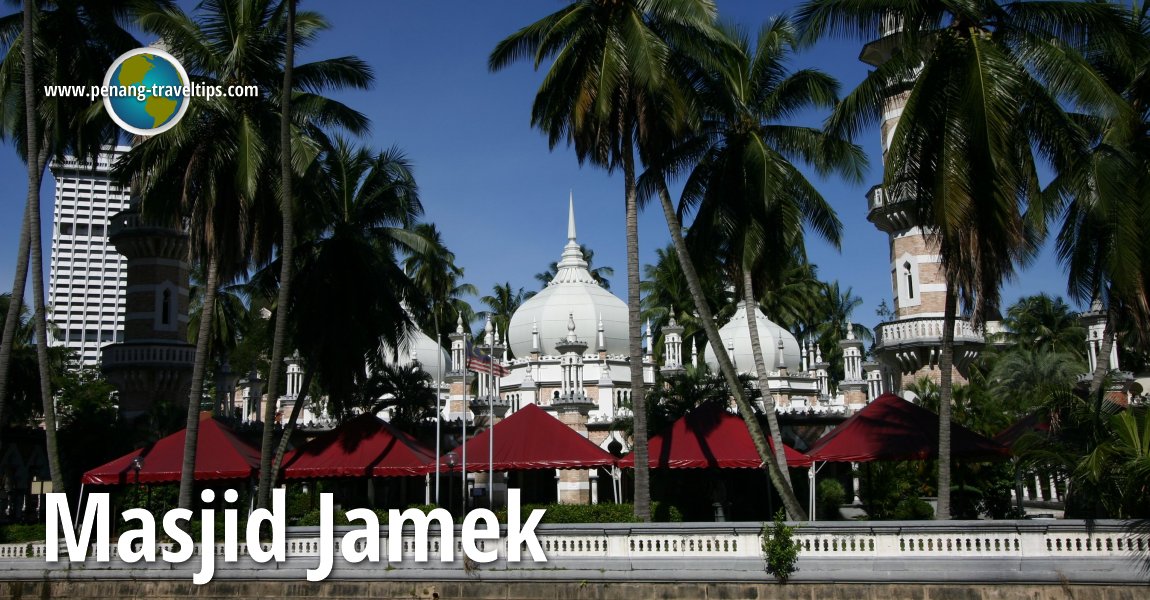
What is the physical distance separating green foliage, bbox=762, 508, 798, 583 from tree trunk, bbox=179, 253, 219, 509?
13.0 m

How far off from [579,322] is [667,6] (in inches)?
1284

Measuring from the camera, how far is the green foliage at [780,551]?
17719 millimetres

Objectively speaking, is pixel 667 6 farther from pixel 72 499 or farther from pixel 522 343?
pixel 522 343

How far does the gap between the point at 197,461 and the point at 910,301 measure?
79.8 feet

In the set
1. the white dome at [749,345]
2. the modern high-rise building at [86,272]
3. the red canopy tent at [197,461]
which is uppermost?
the modern high-rise building at [86,272]

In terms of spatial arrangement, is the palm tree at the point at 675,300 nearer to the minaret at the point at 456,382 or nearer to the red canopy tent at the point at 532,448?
the minaret at the point at 456,382

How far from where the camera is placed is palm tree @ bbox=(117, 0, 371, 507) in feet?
79.3

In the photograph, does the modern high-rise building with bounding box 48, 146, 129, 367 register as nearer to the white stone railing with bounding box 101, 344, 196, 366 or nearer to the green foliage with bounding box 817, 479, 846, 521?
the white stone railing with bounding box 101, 344, 196, 366

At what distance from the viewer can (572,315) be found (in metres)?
52.3

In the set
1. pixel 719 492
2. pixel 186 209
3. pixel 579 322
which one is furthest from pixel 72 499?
pixel 579 322

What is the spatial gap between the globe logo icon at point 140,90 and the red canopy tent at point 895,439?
18533 millimetres

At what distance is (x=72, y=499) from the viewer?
1412 inches
